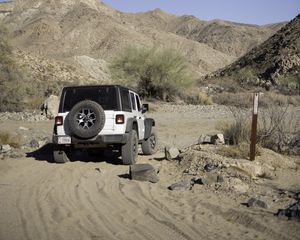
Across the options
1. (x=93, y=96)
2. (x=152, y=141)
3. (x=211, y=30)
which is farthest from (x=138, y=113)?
(x=211, y=30)

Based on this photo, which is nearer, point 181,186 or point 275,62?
point 181,186

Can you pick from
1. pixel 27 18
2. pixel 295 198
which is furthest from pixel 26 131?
pixel 27 18

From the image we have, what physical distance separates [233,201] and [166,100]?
26539 mm

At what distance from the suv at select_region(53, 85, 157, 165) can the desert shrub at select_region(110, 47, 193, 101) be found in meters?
22.6

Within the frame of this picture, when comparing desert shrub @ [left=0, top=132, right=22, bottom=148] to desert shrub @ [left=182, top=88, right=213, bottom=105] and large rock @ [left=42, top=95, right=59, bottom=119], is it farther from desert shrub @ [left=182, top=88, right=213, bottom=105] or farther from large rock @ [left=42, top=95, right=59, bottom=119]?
desert shrub @ [left=182, top=88, right=213, bottom=105]

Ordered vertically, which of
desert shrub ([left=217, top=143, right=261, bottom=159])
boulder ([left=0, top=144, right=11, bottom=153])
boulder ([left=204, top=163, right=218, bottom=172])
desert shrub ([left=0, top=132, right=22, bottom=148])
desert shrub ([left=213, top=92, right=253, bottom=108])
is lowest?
boulder ([left=0, top=144, right=11, bottom=153])

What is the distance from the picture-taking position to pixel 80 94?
11180 millimetres

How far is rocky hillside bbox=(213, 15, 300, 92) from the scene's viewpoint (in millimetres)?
55188

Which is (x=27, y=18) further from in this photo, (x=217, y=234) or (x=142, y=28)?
(x=217, y=234)

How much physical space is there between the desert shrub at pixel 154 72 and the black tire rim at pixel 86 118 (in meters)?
23.3

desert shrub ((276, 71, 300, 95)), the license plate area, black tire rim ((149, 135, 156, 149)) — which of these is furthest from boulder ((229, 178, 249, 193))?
desert shrub ((276, 71, 300, 95))

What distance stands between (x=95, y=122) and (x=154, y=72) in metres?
24.2

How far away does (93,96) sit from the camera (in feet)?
36.5

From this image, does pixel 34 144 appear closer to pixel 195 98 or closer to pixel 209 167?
pixel 209 167
